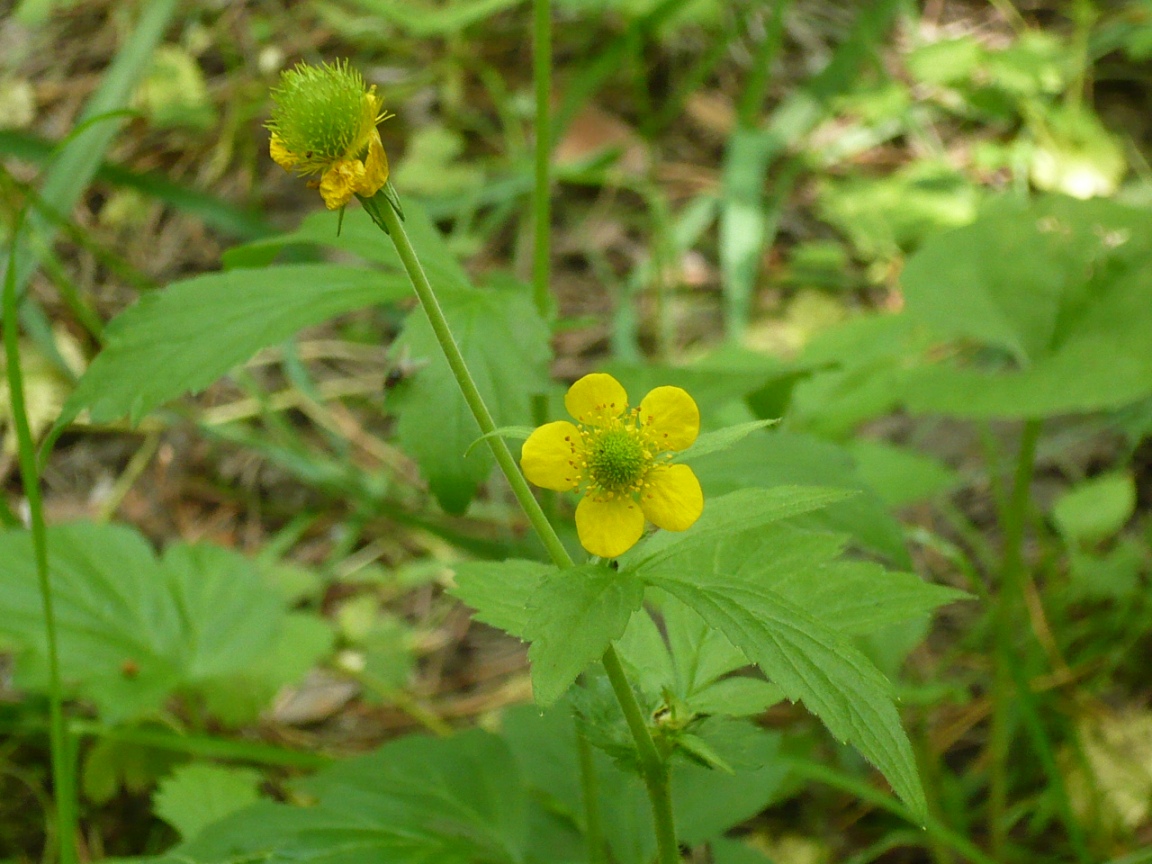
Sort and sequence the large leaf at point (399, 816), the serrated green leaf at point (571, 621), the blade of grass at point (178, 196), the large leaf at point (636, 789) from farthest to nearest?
the blade of grass at point (178, 196) → the large leaf at point (636, 789) → the large leaf at point (399, 816) → the serrated green leaf at point (571, 621)

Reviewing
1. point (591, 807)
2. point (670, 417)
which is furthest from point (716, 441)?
point (591, 807)

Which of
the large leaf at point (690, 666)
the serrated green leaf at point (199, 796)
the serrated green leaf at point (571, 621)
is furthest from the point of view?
the serrated green leaf at point (199, 796)

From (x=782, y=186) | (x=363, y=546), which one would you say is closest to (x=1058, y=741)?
(x=363, y=546)

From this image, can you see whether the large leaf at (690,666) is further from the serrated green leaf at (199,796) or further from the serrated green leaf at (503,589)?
the serrated green leaf at (199,796)

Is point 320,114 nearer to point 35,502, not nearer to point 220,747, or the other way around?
point 35,502

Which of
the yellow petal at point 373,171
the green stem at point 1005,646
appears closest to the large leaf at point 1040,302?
the green stem at point 1005,646

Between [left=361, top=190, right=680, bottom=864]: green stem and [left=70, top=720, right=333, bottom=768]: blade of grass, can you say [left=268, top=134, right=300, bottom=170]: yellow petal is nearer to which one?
[left=361, top=190, right=680, bottom=864]: green stem

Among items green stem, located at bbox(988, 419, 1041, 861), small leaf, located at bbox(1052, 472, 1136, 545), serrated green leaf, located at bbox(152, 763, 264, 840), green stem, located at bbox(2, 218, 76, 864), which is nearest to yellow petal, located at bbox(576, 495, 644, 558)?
green stem, located at bbox(2, 218, 76, 864)
